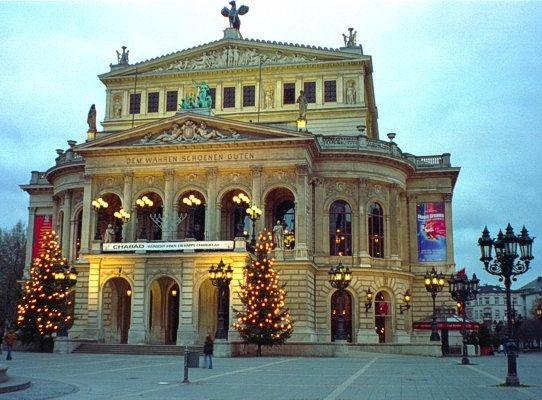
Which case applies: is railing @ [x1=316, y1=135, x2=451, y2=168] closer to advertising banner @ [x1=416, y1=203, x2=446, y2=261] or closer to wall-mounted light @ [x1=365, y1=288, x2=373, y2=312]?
advertising banner @ [x1=416, y1=203, x2=446, y2=261]

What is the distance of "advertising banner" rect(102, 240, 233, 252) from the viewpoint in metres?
47.2

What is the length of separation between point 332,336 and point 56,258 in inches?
839

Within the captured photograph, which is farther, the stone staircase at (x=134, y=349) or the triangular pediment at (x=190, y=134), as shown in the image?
the triangular pediment at (x=190, y=134)

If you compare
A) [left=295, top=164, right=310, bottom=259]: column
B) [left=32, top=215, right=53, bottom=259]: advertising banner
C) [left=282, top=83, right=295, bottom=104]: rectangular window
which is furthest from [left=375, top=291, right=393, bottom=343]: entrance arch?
[left=32, top=215, right=53, bottom=259]: advertising banner

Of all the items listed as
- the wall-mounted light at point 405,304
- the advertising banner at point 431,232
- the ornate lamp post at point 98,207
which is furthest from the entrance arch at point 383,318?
the ornate lamp post at point 98,207

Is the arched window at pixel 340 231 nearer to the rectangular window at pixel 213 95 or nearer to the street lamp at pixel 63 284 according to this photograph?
the rectangular window at pixel 213 95

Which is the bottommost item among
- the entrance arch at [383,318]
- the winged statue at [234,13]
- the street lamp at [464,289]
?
the entrance arch at [383,318]

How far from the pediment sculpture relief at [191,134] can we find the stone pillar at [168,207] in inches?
94.7

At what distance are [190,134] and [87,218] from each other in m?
10.4

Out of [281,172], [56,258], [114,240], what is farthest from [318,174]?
[56,258]

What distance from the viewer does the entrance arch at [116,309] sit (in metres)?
52.1

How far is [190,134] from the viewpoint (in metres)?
53.0

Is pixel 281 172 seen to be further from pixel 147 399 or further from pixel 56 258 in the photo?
pixel 147 399

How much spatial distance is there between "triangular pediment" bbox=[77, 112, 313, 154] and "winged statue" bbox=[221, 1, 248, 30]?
1664 cm
